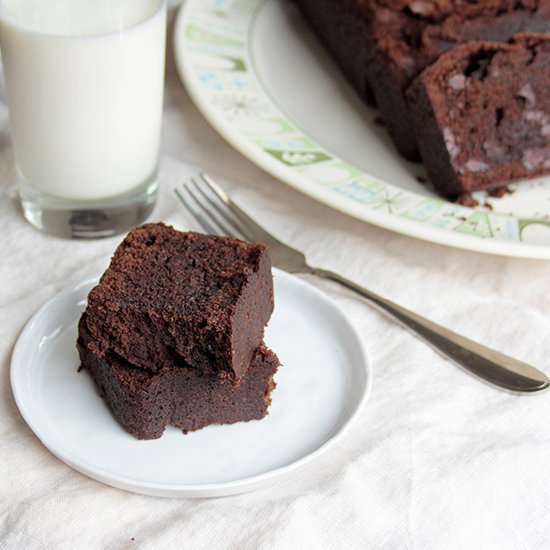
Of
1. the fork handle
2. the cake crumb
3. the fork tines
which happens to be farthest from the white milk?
the cake crumb

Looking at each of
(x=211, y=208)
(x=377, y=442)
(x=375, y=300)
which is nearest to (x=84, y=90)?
(x=211, y=208)

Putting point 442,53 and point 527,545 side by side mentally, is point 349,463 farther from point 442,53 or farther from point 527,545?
point 442,53

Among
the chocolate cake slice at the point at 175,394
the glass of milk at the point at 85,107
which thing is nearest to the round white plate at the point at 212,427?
the chocolate cake slice at the point at 175,394

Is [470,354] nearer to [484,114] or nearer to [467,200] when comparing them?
[467,200]

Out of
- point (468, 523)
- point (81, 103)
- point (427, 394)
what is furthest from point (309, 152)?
point (468, 523)

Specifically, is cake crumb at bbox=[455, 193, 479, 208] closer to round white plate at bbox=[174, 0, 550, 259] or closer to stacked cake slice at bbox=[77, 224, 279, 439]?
round white plate at bbox=[174, 0, 550, 259]
